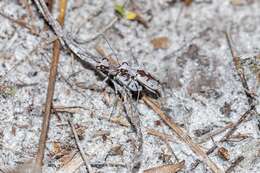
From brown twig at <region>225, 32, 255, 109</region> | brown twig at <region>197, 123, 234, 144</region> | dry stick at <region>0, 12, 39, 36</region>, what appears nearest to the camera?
brown twig at <region>197, 123, 234, 144</region>

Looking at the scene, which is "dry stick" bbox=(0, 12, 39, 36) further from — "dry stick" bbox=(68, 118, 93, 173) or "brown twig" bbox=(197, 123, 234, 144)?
"brown twig" bbox=(197, 123, 234, 144)

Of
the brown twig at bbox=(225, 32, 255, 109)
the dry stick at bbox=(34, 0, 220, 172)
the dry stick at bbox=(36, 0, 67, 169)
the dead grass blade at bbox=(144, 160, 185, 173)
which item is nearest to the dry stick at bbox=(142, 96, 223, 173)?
the dry stick at bbox=(34, 0, 220, 172)

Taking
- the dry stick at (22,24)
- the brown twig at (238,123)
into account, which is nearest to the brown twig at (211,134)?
the brown twig at (238,123)

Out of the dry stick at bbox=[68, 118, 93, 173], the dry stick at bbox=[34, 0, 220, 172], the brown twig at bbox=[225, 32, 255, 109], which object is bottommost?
the dry stick at bbox=[68, 118, 93, 173]

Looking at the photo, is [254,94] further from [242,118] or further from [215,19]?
[215,19]

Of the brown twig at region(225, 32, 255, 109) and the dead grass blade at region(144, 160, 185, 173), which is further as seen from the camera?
the brown twig at region(225, 32, 255, 109)

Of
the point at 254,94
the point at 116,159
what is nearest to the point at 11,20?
the point at 116,159

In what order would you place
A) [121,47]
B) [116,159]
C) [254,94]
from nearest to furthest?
[116,159], [254,94], [121,47]
